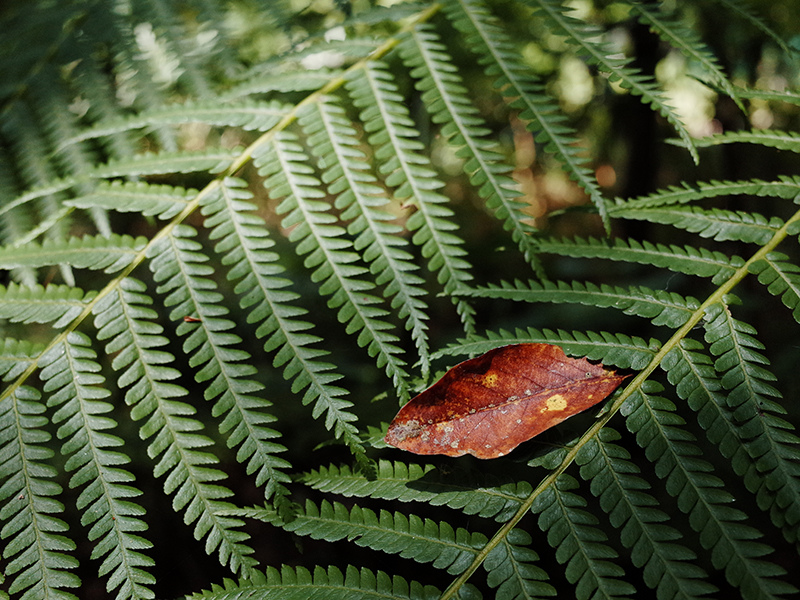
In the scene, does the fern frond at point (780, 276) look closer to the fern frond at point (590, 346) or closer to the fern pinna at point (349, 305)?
the fern pinna at point (349, 305)

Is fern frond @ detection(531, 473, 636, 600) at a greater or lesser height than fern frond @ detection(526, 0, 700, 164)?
lesser

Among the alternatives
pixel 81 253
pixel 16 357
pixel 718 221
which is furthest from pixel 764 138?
pixel 16 357

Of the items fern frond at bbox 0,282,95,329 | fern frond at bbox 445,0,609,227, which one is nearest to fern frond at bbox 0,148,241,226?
fern frond at bbox 0,282,95,329

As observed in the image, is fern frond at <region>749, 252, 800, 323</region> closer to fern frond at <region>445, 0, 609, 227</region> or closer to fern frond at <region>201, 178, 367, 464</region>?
fern frond at <region>445, 0, 609, 227</region>

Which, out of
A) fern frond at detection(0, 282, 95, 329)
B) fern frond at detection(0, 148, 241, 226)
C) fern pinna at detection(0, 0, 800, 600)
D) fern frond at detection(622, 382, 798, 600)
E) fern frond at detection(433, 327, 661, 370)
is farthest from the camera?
fern frond at detection(0, 148, 241, 226)

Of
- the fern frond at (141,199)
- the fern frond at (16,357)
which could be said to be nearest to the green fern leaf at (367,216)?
the fern frond at (141,199)

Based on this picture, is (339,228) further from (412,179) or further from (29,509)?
(29,509)
